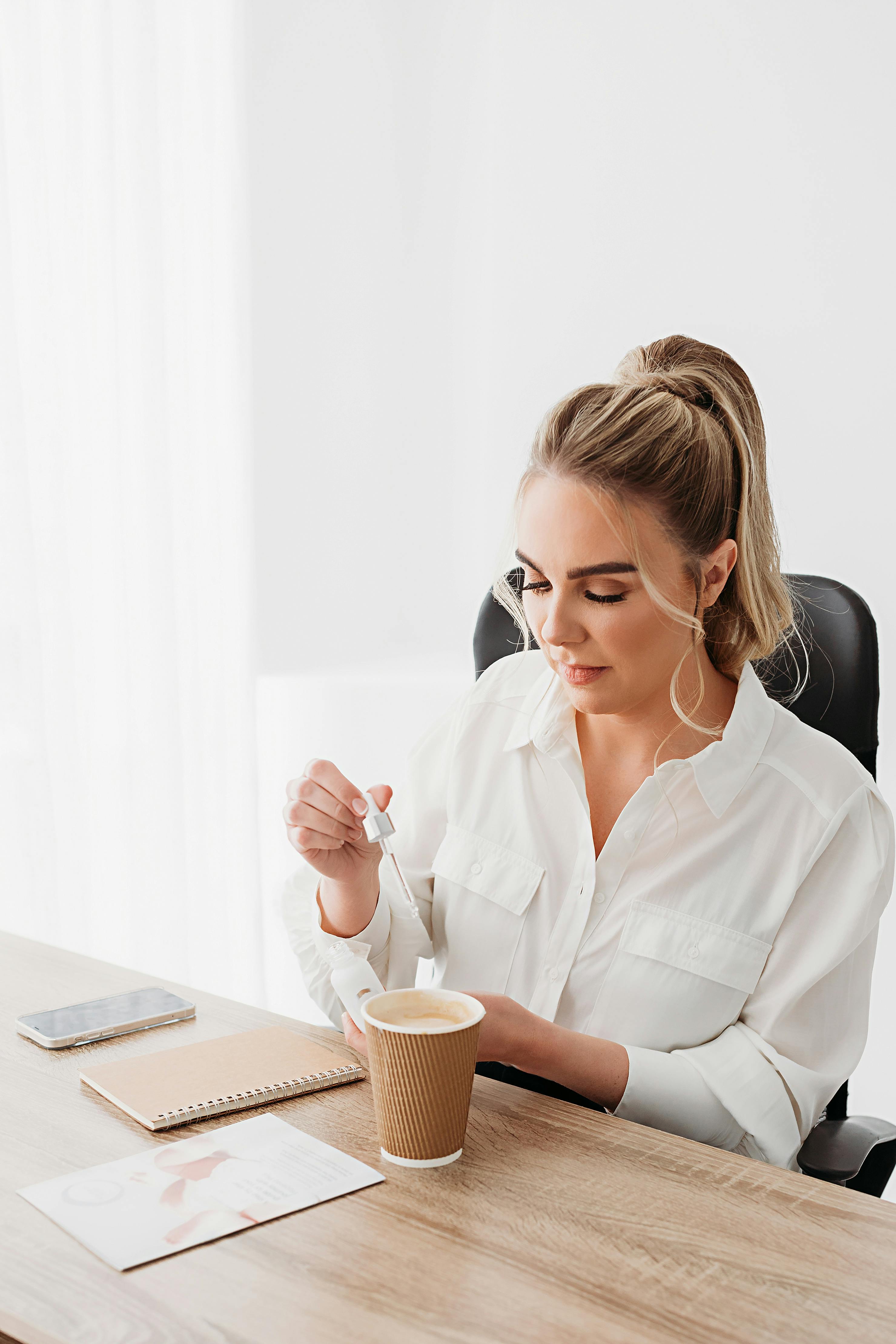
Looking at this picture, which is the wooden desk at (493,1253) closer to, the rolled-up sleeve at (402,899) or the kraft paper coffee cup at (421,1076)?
the kraft paper coffee cup at (421,1076)

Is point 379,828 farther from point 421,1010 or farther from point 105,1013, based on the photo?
point 105,1013

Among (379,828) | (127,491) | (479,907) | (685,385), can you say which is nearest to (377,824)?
(379,828)

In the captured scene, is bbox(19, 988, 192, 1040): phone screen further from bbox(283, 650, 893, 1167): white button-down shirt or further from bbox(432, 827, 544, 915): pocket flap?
bbox(432, 827, 544, 915): pocket flap

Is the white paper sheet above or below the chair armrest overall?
above

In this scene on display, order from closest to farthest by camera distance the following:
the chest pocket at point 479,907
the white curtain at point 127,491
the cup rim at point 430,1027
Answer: the cup rim at point 430,1027 < the chest pocket at point 479,907 < the white curtain at point 127,491

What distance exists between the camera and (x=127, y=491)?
2104 mm

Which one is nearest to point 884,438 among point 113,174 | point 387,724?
point 387,724

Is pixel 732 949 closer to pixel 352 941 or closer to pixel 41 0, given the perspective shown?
pixel 352 941

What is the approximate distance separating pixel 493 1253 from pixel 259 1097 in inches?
10.1

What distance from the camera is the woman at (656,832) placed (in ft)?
3.29

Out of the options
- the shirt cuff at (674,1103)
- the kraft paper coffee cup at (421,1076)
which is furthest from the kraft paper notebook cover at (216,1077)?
the shirt cuff at (674,1103)

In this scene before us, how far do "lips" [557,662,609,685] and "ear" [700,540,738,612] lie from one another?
5.4 inches

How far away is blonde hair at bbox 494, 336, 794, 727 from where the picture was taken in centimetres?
108

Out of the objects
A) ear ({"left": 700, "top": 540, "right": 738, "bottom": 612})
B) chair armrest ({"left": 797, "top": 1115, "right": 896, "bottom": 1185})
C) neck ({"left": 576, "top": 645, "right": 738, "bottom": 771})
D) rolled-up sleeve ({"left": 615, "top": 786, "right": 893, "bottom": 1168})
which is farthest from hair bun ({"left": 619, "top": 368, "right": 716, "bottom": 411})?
chair armrest ({"left": 797, "top": 1115, "right": 896, "bottom": 1185})
